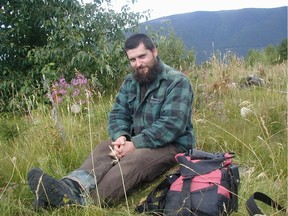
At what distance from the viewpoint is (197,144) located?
143 inches

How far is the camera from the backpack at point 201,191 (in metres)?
2.20

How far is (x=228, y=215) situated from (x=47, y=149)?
1.97 m

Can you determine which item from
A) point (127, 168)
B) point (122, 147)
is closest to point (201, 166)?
point (127, 168)

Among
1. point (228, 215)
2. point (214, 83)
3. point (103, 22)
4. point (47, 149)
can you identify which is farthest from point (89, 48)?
point (228, 215)

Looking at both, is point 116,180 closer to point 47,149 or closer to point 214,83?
point 47,149

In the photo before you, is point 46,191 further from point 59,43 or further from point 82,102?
point 59,43

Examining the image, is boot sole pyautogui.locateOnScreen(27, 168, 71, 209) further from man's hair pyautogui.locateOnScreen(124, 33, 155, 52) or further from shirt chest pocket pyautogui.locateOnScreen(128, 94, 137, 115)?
man's hair pyautogui.locateOnScreen(124, 33, 155, 52)

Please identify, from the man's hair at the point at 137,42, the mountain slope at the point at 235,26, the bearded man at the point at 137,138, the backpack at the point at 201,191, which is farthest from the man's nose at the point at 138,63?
the mountain slope at the point at 235,26

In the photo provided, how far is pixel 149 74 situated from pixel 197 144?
39.2 inches

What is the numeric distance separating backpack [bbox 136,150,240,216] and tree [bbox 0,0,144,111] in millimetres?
3219

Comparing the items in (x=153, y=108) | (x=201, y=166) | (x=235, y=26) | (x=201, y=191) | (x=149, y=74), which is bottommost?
(x=235, y=26)

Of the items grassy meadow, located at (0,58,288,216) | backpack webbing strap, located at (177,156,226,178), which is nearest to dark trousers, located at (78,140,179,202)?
grassy meadow, located at (0,58,288,216)

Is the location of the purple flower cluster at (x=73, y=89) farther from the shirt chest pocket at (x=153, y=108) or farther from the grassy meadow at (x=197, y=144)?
the shirt chest pocket at (x=153, y=108)

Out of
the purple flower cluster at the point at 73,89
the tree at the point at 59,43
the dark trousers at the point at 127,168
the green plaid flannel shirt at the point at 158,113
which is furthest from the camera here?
the tree at the point at 59,43
